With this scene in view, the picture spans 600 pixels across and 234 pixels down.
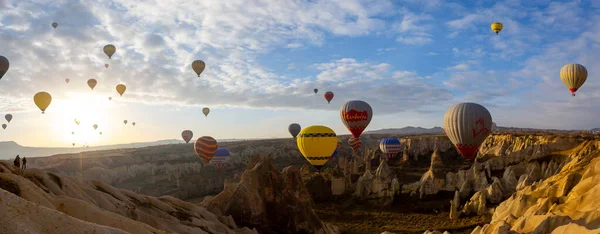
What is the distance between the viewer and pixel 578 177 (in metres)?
27.0

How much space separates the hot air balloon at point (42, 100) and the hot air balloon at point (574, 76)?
71.0 meters

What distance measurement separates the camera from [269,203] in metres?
32.4

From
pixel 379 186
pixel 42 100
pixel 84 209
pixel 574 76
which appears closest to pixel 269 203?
pixel 84 209

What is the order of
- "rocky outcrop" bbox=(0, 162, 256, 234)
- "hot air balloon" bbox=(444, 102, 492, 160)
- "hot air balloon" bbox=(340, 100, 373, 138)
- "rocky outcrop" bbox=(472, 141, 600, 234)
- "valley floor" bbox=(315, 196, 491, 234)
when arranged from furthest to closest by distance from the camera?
"hot air balloon" bbox=(340, 100, 373, 138) → "valley floor" bbox=(315, 196, 491, 234) → "hot air balloon" bbox=(444, 102, 492, 160) → "rocky outcrop" bbox=(472, 141, 600, 234) → "rocky outcrop" bbox=(0, 162, 256, 234)

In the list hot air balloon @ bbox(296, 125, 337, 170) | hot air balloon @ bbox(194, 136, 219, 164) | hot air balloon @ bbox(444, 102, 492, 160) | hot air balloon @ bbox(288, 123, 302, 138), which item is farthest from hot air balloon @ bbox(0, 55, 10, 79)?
hot air balloon @ bbox(288, 123, 302, 138)

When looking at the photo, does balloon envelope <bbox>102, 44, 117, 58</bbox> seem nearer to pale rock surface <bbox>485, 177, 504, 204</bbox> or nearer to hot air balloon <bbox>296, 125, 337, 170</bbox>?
hot air balloon <bbox>296, 125, 337, 170</bbox>

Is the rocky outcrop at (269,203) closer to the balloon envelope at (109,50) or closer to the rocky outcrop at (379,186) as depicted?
the rocky outcrop at (379,186)

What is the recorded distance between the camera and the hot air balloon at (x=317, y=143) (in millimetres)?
49125

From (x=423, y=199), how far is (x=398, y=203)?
11.9ft

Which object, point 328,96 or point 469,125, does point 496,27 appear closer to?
point 469,125

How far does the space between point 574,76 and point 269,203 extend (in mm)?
48359

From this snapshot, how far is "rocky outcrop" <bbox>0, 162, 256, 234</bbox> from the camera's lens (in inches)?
416

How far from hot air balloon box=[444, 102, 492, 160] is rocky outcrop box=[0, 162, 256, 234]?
28.3 metres

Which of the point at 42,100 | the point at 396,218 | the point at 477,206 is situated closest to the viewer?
the point at 477,206
